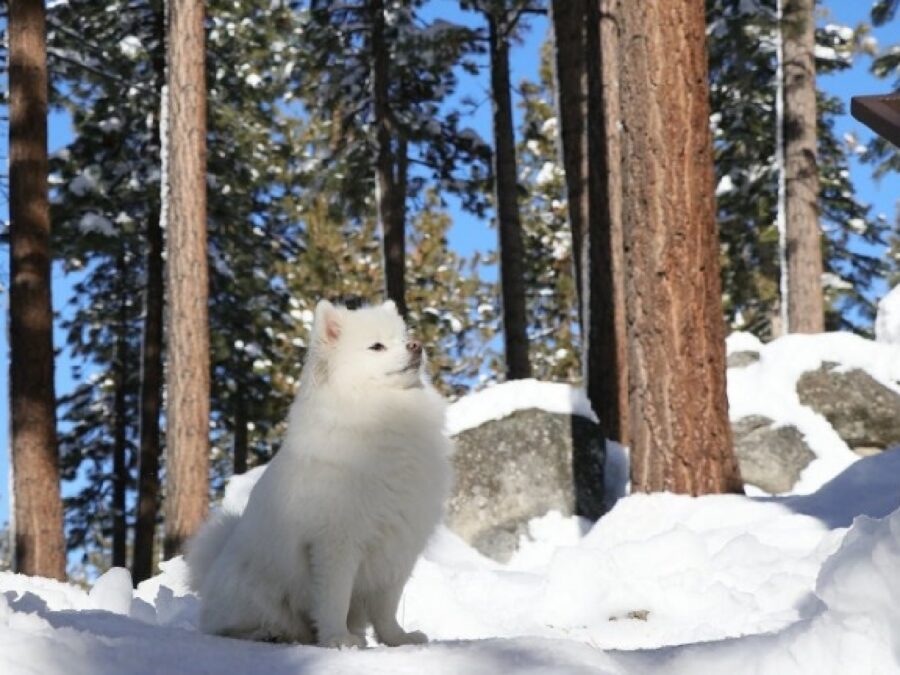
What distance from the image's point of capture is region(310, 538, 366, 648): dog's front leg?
4.37m

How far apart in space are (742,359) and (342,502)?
37.8ft

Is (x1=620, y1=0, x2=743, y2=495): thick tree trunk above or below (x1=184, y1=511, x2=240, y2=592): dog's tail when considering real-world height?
above

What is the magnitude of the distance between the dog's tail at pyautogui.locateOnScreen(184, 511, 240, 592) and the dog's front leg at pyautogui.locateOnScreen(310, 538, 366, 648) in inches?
33.3

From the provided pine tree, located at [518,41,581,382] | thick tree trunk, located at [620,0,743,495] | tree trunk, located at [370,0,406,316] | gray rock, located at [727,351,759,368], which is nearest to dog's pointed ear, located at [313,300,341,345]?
thick tree trunk, located at [620,0,743,495]

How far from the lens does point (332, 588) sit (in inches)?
173

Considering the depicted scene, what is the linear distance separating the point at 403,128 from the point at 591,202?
842cm

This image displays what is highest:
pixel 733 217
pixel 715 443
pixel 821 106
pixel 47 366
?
pixel 821 106

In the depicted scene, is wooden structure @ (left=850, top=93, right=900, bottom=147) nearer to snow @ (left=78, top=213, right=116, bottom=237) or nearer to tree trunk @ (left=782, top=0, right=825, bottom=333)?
tree trunk @ (left=782, top=0, right=825, bottom=333)

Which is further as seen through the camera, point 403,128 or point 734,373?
point 403,128

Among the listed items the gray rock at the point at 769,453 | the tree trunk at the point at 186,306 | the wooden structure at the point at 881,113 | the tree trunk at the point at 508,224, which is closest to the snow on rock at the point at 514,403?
the gray rock at the point at 769,453

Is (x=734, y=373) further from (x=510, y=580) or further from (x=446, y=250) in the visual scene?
(x=446, y=250)

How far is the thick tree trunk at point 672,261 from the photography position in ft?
29.3

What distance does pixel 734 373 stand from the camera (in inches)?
580

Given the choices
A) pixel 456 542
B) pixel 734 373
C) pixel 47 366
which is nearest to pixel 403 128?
pixel 734 373
